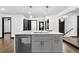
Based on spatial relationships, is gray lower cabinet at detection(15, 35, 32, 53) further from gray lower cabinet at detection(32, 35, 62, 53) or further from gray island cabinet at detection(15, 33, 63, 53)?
gray lower cabinet at detection(32, 35, 62, 53)

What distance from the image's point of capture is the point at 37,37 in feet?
13.9

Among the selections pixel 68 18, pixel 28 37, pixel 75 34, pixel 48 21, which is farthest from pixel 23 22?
pixel 75 34

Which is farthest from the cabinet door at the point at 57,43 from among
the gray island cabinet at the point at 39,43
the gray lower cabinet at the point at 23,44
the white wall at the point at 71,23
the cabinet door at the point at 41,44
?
the white wall at the point at 71,23

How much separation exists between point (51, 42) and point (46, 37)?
0.25m

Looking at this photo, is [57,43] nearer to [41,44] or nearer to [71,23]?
[41,44]

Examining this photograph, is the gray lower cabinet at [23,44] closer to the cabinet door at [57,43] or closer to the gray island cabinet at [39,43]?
the gray island cabinet at [39,43]

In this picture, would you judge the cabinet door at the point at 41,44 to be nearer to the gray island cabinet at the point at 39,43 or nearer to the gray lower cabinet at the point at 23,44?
the gray island cabinet at the point at 39,43

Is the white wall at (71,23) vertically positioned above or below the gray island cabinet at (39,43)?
above

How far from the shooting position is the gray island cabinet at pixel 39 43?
4203 mm

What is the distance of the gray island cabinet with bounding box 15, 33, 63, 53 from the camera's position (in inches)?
165

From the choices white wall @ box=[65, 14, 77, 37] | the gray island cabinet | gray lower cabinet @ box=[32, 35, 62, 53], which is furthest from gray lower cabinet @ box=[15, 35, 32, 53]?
white wall @ box=[65, 14, 77, 37]

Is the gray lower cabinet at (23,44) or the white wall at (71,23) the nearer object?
the gray lower cabinet at (23,44)

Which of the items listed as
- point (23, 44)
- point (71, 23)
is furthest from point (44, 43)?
point (71, 23)
